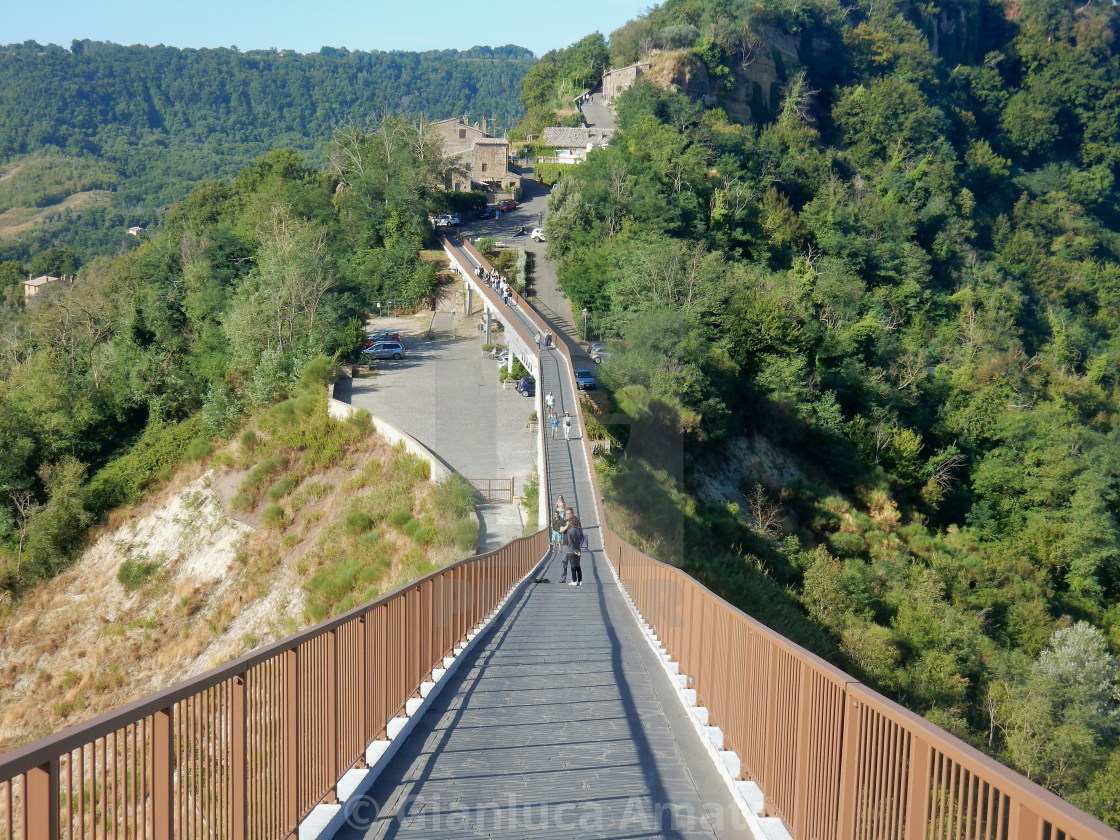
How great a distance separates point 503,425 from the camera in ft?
136

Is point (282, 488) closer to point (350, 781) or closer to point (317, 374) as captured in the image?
point (317, 374)

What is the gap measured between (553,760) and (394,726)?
1408mm

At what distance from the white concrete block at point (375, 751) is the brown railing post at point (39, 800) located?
352cm

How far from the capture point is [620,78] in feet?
318

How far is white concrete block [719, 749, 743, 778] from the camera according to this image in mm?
6528

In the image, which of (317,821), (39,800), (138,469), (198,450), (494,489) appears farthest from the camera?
(138,469)

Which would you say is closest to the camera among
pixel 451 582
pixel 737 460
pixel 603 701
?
pixel 603 701

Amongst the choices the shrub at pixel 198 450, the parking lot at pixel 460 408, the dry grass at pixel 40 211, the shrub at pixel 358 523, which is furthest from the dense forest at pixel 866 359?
the dry grass at pixel 40 211

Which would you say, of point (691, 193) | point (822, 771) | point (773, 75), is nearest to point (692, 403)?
point (691, 193)

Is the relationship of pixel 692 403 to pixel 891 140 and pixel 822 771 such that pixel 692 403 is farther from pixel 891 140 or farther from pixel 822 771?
pixel 891 140

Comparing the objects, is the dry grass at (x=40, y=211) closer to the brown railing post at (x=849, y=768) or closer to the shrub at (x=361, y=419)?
the shrub at (x=361, y=419)

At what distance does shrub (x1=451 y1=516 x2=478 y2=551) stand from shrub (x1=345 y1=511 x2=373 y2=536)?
4613mm

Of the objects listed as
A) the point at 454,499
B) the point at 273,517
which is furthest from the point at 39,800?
the point at 273,517

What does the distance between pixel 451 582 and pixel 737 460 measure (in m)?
36.2
